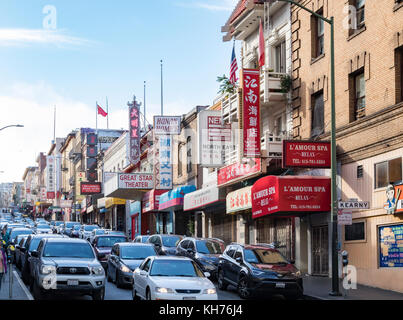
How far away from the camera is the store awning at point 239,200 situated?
3230 centimetres

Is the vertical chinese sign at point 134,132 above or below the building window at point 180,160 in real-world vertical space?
above

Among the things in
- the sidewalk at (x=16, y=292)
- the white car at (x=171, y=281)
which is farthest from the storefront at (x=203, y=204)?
the white car at (x=171, y=281)

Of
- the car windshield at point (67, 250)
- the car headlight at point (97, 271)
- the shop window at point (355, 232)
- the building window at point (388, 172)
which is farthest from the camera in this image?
the shop window at point (355, 232)

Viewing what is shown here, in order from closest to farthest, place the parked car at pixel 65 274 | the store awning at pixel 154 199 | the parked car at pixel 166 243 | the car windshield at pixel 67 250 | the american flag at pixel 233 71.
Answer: the parked car at pixel 65 274, the car windshield at pixel 67 250, the parked car at pixel 166 243, the american flag at pixel 233 71, the store awning at pixel 154 199

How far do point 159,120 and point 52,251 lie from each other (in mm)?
28694

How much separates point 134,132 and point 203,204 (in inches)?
786

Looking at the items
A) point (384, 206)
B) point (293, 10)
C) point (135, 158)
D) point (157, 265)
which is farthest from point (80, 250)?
point (135, 158)

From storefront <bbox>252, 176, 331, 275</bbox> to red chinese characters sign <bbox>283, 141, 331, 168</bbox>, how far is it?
3.37 ft

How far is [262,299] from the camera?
71.1 ft

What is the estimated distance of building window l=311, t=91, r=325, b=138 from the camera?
29.2m

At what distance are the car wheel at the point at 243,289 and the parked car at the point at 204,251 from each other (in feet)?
15.0

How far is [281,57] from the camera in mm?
33562

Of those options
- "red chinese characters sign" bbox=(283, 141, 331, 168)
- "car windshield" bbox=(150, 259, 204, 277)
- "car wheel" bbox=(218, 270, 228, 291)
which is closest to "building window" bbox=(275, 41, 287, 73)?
"red chinese characters sign" bbox=(283, 141, 331, 168)

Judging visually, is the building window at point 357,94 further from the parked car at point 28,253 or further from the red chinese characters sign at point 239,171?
the parked car at point 28,253
